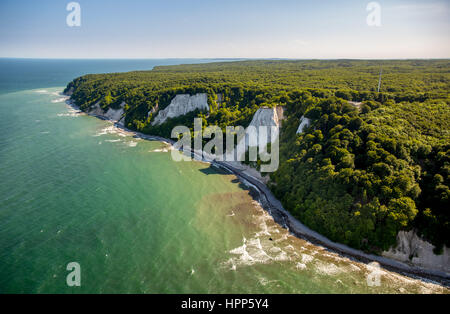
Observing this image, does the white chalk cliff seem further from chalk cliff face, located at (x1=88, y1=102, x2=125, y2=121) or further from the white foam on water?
chalk cliff face, located at (x1=88, y1=102, x2=125, y2=121)

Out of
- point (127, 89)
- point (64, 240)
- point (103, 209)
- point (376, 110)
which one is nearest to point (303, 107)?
point (376, 110)

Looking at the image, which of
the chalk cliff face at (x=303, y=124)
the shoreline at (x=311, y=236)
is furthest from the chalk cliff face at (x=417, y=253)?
the chalk cliff face at (x=303, y=124)

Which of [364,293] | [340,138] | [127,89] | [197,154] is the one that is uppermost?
[127,89]

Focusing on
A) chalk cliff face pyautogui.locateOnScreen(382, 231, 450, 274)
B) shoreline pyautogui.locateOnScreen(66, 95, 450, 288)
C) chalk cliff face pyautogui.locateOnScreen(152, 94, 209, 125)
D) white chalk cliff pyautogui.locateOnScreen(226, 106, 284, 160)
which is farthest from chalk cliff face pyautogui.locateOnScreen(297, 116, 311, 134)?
chalk cliff face pyautogui.locateOnScreen(152, 94, 209, 125)

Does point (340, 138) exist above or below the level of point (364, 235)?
above

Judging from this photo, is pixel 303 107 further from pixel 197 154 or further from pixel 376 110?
pixel 197 154

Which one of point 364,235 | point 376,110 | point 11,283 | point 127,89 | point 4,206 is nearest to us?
point 11,283

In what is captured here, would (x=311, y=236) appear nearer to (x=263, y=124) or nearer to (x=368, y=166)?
(x=368, y=166)
